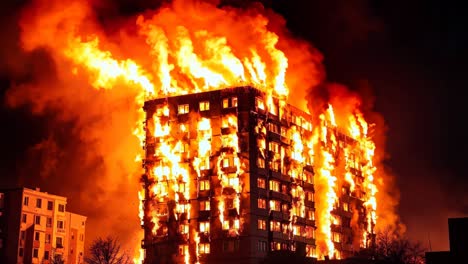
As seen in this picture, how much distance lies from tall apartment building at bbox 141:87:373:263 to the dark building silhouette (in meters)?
33.6

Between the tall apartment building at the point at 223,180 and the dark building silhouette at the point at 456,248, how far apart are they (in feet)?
110

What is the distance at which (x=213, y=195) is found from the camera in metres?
151

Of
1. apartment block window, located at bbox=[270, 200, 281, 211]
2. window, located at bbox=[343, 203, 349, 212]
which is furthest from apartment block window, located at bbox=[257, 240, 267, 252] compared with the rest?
window, located at bbox=[343, 203, 349, 212]

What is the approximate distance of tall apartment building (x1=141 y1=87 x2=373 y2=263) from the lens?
148 metres

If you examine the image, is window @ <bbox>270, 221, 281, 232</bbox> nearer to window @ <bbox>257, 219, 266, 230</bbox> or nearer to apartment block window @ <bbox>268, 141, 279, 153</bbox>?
window @ <bbox>257, 219, 266, 230</bbox>

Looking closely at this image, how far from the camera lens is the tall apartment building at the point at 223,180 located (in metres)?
148

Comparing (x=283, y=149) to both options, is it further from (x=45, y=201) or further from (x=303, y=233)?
(x=45, y=201)

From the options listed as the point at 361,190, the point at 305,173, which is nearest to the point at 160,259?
the point at 305,173

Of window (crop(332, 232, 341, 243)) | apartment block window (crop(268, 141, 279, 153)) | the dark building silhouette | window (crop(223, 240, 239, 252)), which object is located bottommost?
the dark building silhouette

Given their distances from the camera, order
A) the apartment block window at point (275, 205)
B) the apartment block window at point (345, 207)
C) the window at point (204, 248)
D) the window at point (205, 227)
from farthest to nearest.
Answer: the apartment block window at point (345, 207), the apartment block window at point (275, 205), the window at point (205, 227), the window at point (204, 248)

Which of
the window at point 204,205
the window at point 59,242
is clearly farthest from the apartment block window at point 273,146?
the window at point 59,242

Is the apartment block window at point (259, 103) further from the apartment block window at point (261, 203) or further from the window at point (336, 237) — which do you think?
the window at point (336, 237)

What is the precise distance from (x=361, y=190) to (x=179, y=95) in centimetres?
6023

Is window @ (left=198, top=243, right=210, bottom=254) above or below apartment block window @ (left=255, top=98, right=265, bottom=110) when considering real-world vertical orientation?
below
